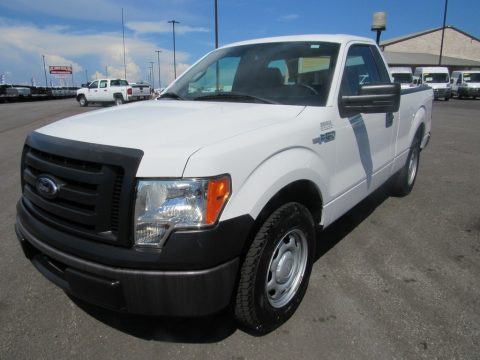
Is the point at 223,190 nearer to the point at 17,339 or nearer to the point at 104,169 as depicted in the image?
the point at 104,169

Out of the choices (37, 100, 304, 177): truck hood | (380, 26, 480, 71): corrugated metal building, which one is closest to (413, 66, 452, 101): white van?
(37, 100, 304, 177): truck hood

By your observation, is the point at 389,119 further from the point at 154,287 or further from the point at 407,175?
the point at 154,287

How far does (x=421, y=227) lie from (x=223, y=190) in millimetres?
3190

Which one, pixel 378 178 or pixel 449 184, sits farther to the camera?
pixel 449 184

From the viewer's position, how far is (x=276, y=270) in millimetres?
2570

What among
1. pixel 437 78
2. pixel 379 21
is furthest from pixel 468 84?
pixel 379 21

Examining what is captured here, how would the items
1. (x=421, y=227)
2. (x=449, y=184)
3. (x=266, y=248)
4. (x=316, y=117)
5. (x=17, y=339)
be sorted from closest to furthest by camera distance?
(x=266, y=248), (x=17, y=339), (x=316, y=117), (x=421, y=227), (x=449, y=184)

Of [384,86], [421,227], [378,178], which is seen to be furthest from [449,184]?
[384,86]

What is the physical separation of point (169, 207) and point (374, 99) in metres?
1.74

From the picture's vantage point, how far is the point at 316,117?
109 inches

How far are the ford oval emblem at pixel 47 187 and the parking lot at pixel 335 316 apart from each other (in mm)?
943

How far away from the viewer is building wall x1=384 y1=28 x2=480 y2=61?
6756cm

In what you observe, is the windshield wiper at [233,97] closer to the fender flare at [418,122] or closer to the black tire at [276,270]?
the black tire at [276,270]

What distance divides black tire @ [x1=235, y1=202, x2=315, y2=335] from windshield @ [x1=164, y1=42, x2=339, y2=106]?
0.98 m
